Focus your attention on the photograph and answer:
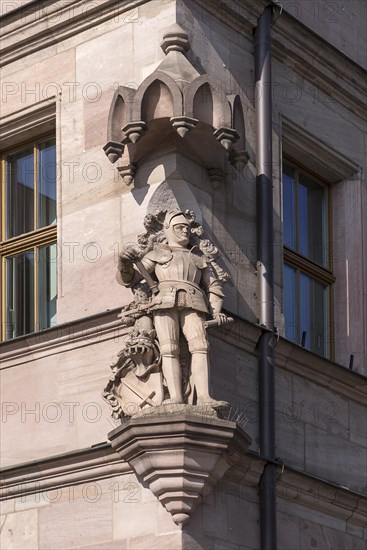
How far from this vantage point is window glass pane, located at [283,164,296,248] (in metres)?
19.1

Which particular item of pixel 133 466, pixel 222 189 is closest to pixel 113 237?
pixel 222 189

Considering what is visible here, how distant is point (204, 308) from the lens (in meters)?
16.4

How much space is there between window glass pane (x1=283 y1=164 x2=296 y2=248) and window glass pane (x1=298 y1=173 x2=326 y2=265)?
98mm

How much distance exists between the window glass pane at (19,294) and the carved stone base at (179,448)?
8.49ft

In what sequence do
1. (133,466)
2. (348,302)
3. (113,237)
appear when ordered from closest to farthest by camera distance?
(133,466) → (113,237) → (348,302)

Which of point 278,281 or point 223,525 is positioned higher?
point 278,281

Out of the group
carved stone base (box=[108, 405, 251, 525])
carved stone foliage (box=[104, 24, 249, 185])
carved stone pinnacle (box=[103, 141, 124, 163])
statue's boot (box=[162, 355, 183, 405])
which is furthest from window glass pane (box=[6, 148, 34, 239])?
carved stone base (box=[108, 405, 251, 525])

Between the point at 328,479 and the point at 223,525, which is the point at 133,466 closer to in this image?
the point at 223,525

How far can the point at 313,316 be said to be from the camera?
1927 centimetres

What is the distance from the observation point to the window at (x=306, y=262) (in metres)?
19.0

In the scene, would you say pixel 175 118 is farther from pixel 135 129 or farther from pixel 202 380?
pixel 202 380

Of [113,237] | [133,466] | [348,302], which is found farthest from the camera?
[348,302]

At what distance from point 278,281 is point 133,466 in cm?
267

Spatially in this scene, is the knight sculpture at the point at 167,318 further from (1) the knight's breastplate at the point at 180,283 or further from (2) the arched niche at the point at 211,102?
(2) the arched niche at the point at 211,102
